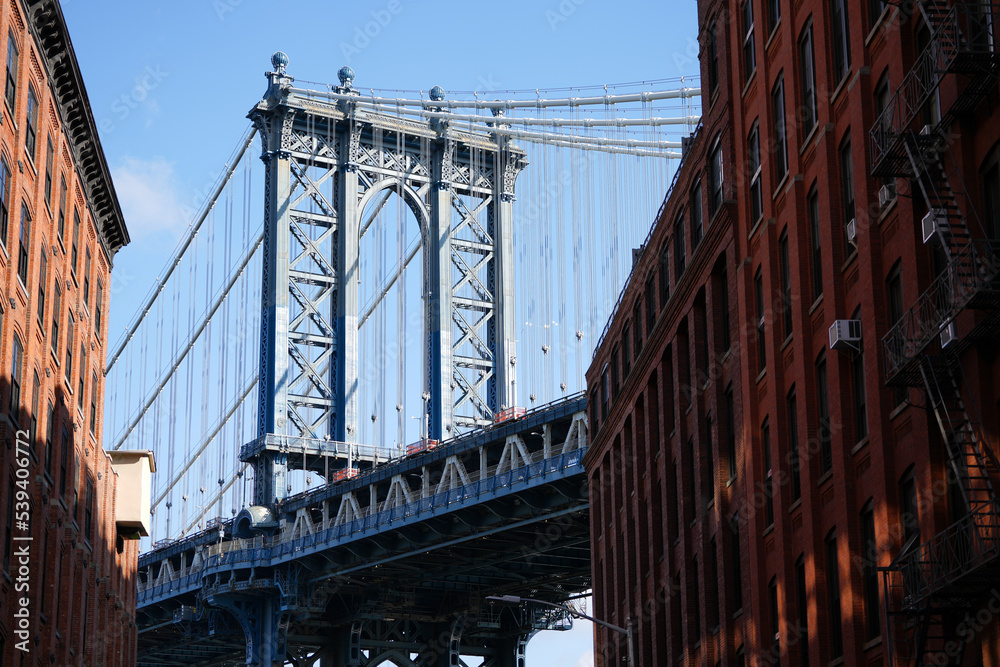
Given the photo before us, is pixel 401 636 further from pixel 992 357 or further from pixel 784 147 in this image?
pixel 992 357

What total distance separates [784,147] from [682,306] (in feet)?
33.4

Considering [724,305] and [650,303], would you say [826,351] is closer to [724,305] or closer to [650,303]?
[724,305]

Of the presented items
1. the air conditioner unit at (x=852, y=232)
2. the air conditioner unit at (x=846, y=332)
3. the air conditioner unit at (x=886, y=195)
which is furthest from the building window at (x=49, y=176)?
the air conditioner unit at (x=886, y=195)

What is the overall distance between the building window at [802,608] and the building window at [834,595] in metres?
1.08

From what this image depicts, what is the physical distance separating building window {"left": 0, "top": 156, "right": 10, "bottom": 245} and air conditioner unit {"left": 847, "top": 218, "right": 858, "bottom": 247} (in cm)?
2030

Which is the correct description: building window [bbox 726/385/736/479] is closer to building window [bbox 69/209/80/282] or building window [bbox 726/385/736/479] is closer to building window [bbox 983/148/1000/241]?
building window [bbox 983/148/1000/241]

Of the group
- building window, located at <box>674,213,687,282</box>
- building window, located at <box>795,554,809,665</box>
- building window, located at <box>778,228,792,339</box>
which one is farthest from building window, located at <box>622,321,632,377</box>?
building window, located at <box>795,554,809,665</box>

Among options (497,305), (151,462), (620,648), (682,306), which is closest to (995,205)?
(682,306)

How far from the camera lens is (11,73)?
40438mm

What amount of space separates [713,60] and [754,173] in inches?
290

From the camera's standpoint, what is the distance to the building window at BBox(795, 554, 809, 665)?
3334 centimetres

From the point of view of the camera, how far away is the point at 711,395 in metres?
42.1

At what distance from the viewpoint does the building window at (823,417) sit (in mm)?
32325

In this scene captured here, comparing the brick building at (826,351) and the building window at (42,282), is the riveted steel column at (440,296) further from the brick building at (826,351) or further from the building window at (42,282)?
the building window at (42,282)
